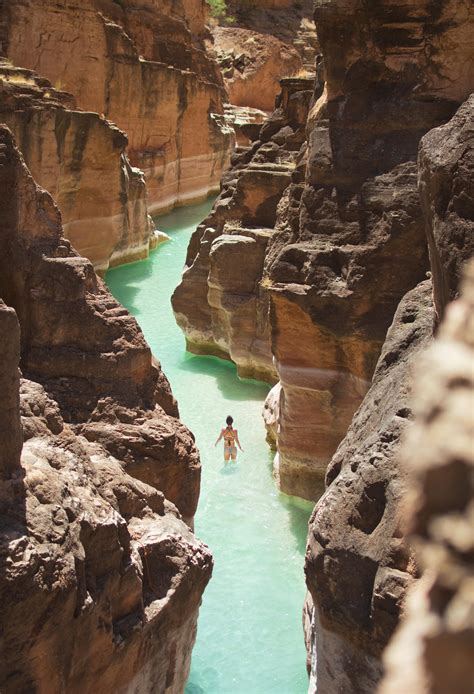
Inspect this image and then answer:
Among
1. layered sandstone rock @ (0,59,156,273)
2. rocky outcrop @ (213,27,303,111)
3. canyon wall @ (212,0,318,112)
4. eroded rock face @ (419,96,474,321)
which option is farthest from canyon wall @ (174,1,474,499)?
rocky outcrop @ (213,27,303,111)

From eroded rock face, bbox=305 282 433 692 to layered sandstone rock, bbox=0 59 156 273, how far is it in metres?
11.1

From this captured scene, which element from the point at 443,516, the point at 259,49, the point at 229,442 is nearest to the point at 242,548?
the point at 229,442

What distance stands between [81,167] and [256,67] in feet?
54.6

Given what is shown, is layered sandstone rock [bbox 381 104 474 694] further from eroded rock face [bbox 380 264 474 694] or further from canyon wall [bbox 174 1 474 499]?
canyon wall [bbox 174 1 474 499]

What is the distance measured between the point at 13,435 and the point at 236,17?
34.9 metres

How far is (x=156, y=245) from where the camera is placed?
2053 cm

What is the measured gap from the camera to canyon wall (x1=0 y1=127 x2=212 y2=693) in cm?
353

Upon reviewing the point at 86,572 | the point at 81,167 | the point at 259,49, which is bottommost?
the point at 81,167

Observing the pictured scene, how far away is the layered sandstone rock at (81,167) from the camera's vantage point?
14.4 m

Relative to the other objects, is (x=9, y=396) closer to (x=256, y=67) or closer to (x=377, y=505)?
(x=377, y=505)

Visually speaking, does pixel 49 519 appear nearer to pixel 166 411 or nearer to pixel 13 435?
pixel 13 435

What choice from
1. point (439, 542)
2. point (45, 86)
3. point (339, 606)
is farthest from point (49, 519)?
point (45, 86)

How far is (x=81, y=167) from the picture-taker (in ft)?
53.8

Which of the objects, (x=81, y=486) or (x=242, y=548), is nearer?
(x=81, y=486)
